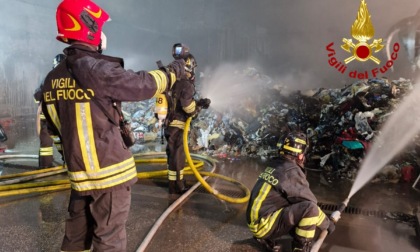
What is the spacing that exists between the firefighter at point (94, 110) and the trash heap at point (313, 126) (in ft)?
12.7

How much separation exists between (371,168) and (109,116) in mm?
4458

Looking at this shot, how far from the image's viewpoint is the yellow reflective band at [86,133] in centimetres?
160

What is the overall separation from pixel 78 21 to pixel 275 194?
182 cm

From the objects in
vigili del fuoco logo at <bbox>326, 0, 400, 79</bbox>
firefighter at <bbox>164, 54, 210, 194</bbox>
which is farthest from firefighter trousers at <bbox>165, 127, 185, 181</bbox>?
vigili del fuoco logo at <bbox>326, 0, 400, 79</bbox>

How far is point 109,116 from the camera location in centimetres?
165

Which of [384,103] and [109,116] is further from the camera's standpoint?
[384,103]

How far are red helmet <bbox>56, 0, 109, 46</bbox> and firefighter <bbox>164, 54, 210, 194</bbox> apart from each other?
195 centimetres

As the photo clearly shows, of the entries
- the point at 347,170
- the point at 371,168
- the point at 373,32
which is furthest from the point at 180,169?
the point at 373,32

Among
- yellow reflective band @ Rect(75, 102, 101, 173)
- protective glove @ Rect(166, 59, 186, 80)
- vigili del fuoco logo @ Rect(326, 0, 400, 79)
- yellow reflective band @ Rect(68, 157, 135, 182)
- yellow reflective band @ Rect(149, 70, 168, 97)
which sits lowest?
yellow reflective band @ Rect(68, 157, 135, 182)

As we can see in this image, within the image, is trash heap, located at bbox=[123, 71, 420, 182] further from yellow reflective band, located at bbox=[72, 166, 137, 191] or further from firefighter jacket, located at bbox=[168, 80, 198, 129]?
yellow reflective band, located at bbox=[72, 166, 137, 191]

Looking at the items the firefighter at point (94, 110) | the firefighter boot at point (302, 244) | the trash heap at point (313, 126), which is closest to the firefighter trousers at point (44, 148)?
the trash heap at point (313, 126)

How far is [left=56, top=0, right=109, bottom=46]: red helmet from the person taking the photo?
5.23 feet

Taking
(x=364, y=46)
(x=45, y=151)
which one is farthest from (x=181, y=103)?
(x=364, y=46)

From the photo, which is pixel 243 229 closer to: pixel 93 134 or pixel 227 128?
pixel 93 134
